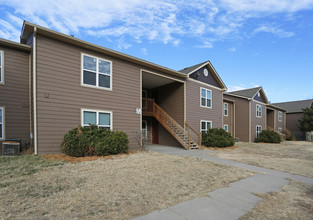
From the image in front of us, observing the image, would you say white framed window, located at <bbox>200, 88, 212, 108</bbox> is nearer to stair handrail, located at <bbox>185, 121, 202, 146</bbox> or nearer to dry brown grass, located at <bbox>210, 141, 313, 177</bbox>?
stair handrail, located at <bbox>185, 121, 202, 146</bbox>

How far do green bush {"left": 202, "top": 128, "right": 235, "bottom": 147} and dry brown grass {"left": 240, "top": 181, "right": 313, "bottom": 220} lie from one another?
8219 millimetres

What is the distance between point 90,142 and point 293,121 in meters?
36.8

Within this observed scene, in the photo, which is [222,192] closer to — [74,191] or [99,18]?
[74,191]

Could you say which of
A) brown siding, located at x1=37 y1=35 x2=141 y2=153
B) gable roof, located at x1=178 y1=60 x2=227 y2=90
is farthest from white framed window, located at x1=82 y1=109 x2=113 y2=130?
gable roof, located at x1=178 y1=60 x2=227 y2=90

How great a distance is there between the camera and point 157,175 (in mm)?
5051

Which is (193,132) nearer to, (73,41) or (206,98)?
(206,98)

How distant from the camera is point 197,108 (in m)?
14.2

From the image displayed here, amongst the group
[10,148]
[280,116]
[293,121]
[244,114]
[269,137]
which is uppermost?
[244,114]

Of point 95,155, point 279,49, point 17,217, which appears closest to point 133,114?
point 95,155

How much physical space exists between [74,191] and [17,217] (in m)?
1.13

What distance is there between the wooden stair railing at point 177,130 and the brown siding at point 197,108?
931 mm

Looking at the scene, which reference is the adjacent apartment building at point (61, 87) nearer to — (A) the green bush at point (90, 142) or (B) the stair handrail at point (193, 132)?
(A) the green bush at point (90, 142)

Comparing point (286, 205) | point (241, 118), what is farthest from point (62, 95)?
point (241, 118)

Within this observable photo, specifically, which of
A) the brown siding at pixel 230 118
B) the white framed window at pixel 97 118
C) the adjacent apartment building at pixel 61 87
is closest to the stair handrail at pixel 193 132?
the adjacent apartment building at pixel 61 87
